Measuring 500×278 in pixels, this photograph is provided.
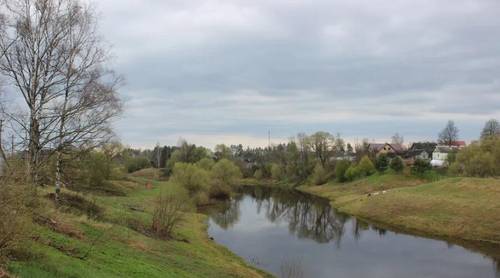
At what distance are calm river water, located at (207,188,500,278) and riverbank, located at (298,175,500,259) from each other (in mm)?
3310

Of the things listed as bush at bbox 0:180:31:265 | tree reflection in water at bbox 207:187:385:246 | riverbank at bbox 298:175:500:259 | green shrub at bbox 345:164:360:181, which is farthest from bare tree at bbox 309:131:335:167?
bush at bbox 0:180:31:265

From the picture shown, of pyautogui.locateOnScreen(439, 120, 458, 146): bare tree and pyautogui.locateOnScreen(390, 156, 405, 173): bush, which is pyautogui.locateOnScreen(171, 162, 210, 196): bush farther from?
pyautogui.locateOnScreen(439, 120, 458, 146): bare tree

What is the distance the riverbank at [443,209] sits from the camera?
46.3 metres

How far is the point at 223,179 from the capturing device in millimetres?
84875

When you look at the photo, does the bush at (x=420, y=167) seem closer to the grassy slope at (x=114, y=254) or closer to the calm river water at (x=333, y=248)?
the calm river water at (x=333, y=248)

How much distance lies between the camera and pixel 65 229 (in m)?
19.3

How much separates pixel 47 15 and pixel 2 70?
295 centimetres

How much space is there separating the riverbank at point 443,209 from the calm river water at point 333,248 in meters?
3.31

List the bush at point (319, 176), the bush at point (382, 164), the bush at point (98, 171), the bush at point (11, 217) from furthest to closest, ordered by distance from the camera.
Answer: the bush at point (319, 176) → the bush at point (382, 164) → the bush at point (98, 171) → the bush at point (11, 217)

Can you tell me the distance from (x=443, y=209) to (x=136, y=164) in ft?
313

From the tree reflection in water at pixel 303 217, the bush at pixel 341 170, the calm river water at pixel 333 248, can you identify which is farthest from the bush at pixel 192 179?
the bush at pixel 341 170

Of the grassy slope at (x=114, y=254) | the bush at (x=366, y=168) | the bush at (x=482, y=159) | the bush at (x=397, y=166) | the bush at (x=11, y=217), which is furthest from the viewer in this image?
the bush at (x=366, y=168)

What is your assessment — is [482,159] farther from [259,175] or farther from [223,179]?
[259,175]

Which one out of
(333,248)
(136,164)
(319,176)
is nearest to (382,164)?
(319,176)
